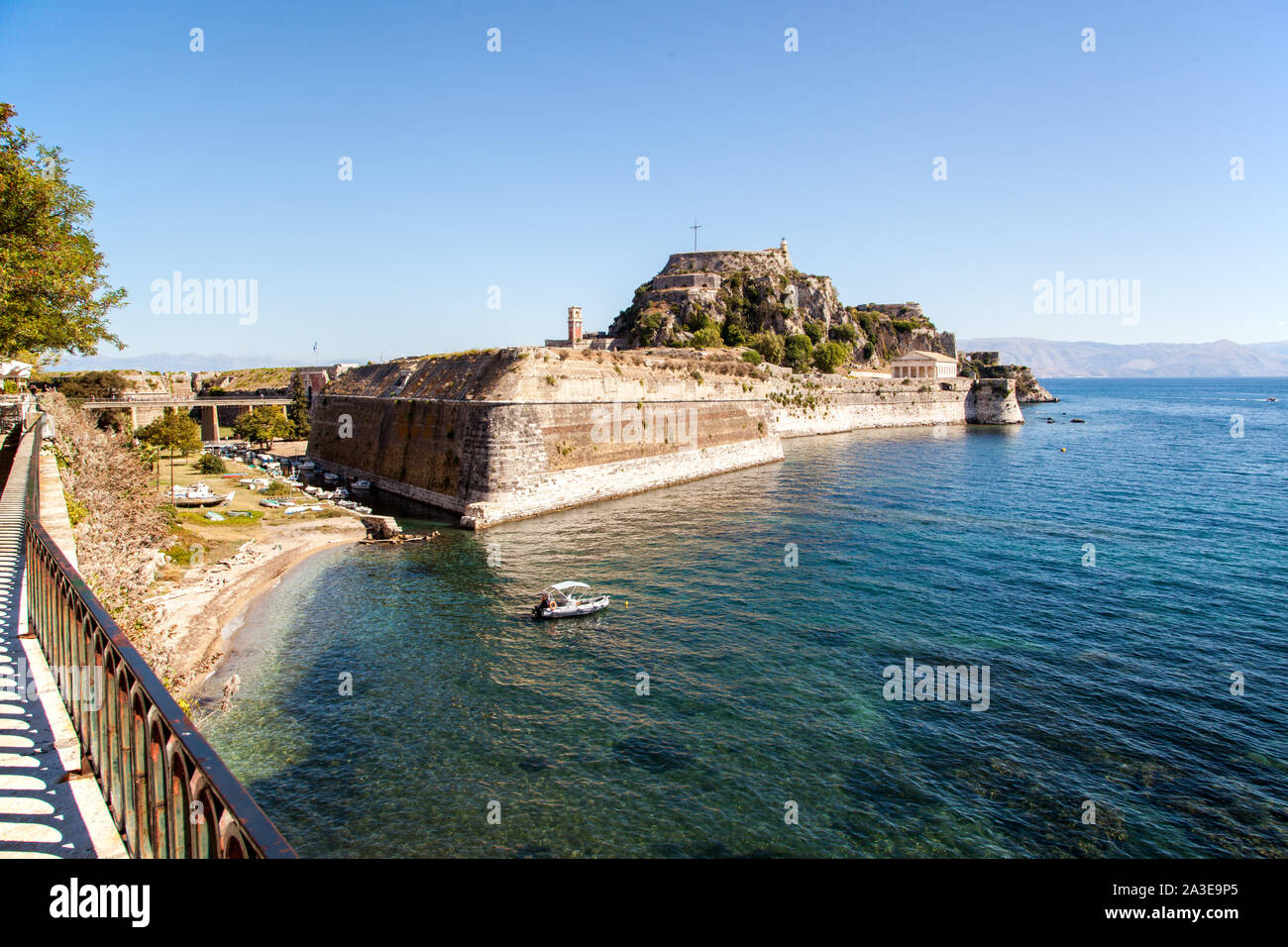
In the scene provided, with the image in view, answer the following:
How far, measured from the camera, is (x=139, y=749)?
5.51 meters

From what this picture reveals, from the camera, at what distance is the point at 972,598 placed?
24547 millimetres

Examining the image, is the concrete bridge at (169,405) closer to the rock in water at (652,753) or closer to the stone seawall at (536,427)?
the stone seawall at (536,427)

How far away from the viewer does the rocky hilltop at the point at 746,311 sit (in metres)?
87.1

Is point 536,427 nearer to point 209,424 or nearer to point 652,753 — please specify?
point 652,753

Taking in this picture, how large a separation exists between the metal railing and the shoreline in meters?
13.4

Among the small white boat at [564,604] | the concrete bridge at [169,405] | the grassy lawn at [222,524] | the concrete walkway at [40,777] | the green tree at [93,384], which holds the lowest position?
the small white boat at [564,604]

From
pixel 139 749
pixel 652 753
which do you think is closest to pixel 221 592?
pixel 652 753

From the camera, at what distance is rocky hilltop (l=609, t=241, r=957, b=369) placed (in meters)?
87.1

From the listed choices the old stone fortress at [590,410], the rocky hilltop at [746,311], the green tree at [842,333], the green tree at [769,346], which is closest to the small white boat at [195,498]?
the old stone fortress at [590,410]

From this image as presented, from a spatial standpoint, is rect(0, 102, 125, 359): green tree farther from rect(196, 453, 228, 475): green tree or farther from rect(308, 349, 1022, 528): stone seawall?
rect(196, 453, 228, 475): green tree

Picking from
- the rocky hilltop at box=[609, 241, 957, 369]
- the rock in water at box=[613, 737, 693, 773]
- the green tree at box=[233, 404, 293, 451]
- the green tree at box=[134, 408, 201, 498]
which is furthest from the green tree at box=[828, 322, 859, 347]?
the rock in water at box=[613, 737, 693, 773]

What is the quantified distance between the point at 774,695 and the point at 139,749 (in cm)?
1479

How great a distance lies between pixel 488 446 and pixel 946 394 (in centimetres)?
8091

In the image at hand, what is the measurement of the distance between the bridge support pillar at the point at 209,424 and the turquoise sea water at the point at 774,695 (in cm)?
5356
